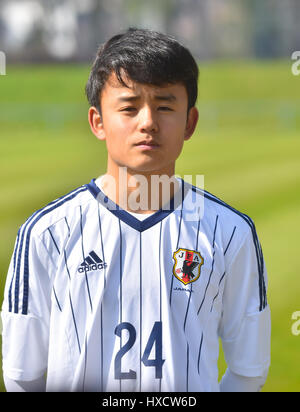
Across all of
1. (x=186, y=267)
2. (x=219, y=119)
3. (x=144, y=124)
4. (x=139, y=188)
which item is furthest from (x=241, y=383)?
(x=219, y=119)

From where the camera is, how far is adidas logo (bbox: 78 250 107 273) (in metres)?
2.31

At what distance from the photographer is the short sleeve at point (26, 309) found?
7.61ft

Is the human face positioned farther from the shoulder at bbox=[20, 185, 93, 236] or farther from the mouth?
the shoulder at bbox=[20, 185, 93, 236]

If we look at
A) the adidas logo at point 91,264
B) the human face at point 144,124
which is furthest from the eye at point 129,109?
the adidas logo at point 91,264

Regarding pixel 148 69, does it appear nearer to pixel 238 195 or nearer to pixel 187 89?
pixel 187 89

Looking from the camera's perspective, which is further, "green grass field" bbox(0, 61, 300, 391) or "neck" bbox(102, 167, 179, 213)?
"green grass field" bbox(0, 61, 300, 391)

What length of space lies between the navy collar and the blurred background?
26.1 inches

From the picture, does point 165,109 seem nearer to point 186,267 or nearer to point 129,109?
point 129,109

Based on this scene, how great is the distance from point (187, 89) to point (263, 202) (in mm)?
9832

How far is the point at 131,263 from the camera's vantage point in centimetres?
232

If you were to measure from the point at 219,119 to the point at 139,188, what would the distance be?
26.3 meters

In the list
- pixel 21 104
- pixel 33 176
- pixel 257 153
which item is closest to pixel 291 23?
pixel 21 104

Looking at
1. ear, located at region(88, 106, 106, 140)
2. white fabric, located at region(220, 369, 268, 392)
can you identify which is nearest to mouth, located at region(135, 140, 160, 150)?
ear, located at region(88, 106, 106, 140)

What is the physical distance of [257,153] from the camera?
757 inches
